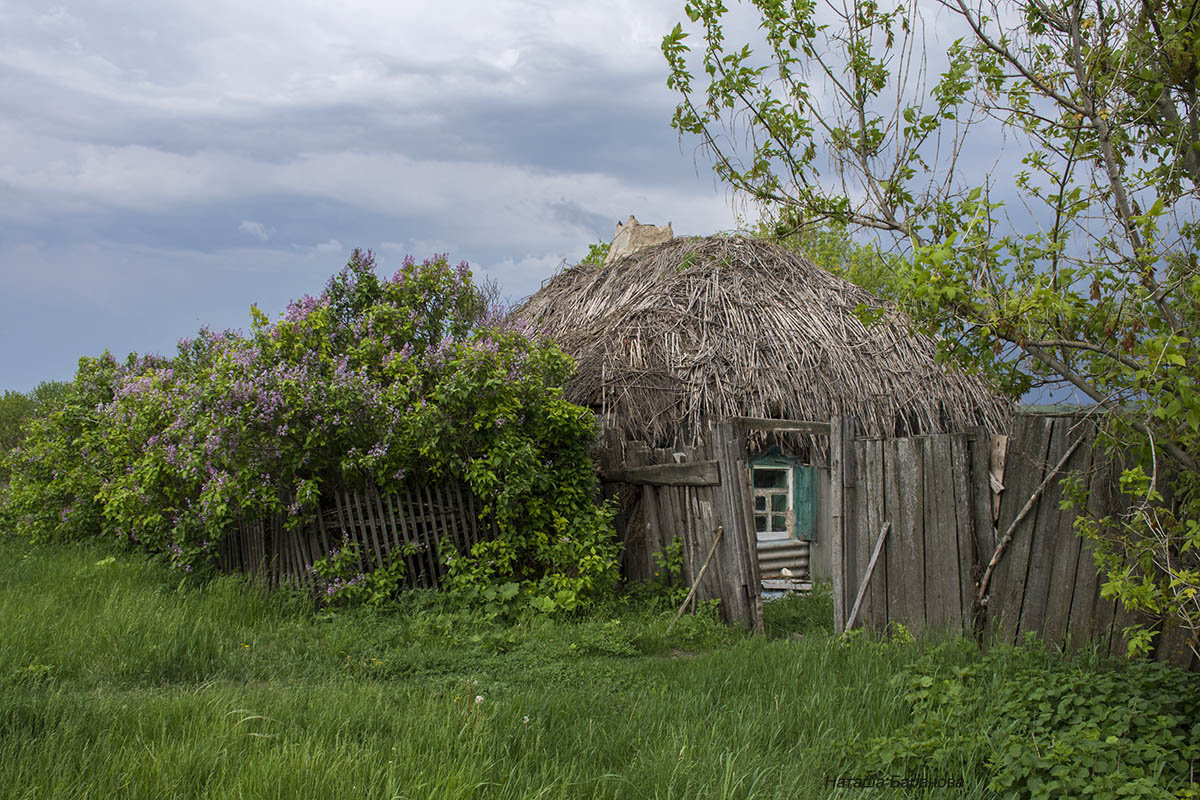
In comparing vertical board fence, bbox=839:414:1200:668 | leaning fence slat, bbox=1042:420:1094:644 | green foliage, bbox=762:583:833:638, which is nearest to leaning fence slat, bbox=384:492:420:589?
green foliage, bbox=762:583:833:638

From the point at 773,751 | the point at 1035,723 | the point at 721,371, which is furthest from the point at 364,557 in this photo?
the point at 1035,723

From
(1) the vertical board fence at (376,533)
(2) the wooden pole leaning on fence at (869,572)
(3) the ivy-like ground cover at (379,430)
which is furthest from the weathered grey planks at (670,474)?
(2) the wooden pole leaning on fence at (869,572)

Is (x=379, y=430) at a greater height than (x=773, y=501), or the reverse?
(x=379, y=430)

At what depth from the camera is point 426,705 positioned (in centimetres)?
457

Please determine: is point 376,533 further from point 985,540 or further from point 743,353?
point 985,540

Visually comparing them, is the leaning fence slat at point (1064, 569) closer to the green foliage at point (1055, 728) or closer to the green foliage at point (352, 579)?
the green foliage at point (1055, 728)

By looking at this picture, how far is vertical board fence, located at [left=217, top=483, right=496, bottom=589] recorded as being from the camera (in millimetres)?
8859

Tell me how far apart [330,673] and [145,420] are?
5.50m

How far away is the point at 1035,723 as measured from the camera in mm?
4504

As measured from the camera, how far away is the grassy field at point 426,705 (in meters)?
3.63

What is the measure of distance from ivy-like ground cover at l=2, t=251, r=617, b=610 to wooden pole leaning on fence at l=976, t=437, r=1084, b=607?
3.89 metres

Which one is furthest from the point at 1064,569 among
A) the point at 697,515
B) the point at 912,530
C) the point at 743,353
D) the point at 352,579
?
the point at 352,579

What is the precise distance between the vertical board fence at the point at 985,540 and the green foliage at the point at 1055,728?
0.40 metres

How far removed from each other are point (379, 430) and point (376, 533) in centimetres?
110
